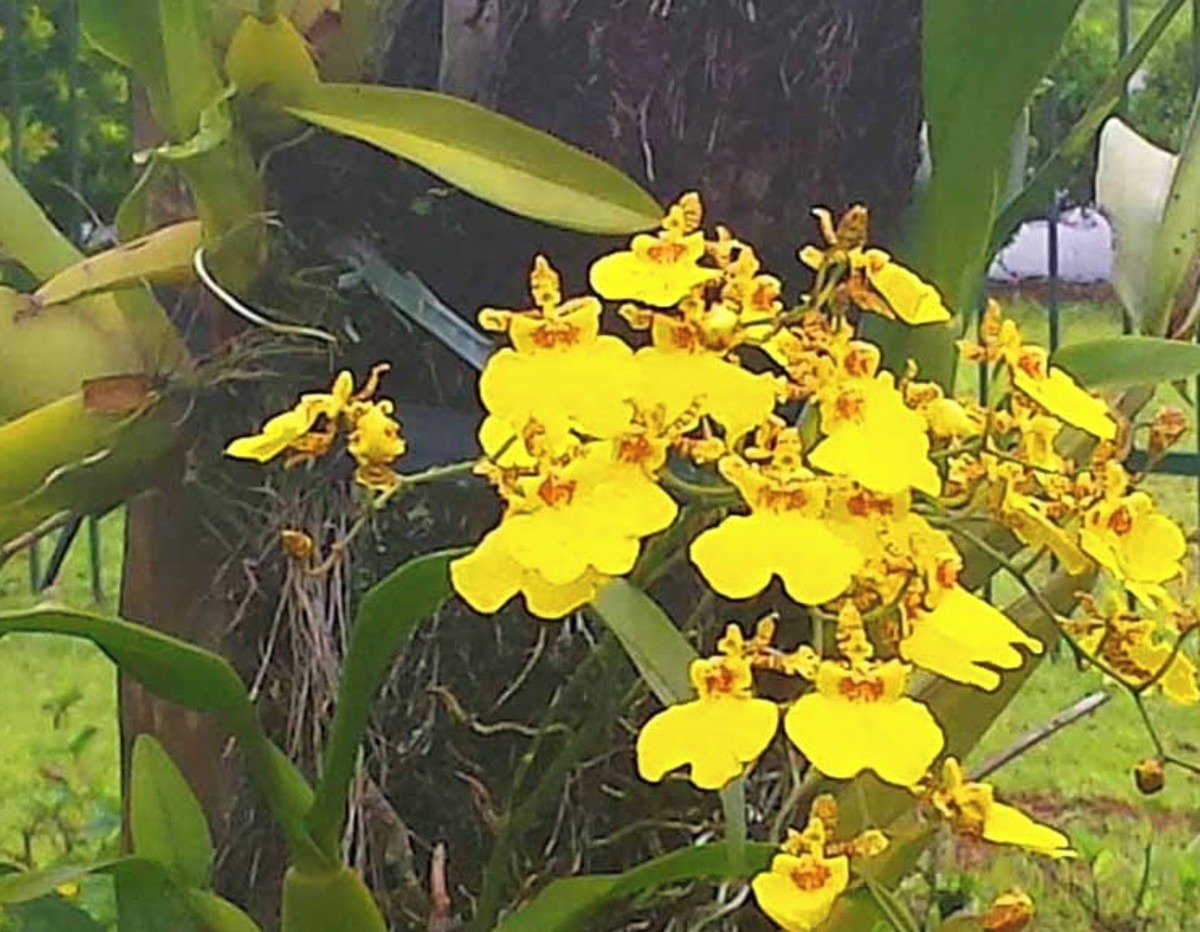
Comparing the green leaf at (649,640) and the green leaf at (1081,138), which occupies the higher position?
the green leaf at (1081,138)

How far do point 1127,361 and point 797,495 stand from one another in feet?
0.84

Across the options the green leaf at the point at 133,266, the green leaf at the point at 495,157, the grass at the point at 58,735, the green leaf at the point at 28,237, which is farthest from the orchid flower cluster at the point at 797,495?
the grass at the point at 58,735

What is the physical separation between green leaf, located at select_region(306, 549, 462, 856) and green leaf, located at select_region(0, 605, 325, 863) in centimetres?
1

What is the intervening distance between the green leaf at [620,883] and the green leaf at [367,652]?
8cm

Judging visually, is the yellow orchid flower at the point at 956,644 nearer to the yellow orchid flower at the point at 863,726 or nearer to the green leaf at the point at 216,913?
the yellow orchid flower at the point at 863,726

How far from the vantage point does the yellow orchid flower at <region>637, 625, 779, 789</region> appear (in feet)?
2.06

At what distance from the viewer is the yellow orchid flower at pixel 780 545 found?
626 millimetres

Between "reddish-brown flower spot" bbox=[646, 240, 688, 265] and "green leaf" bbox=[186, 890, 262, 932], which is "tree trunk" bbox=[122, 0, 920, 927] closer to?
"green leaf" bbox=[186, 890, 262, 932]

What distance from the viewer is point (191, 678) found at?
756 millimetres

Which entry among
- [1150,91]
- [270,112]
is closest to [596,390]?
[270,112]

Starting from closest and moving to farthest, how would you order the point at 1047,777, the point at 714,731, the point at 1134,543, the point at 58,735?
1. the point at 714,731
2. the point at 1134,543
3. the point at 1047,777
4. the point at 58,735

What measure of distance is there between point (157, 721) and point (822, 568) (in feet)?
2.09

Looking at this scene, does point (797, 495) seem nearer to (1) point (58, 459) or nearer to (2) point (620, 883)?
(2) point (620, 883)

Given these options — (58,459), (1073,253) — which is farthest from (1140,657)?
(1073,253)
